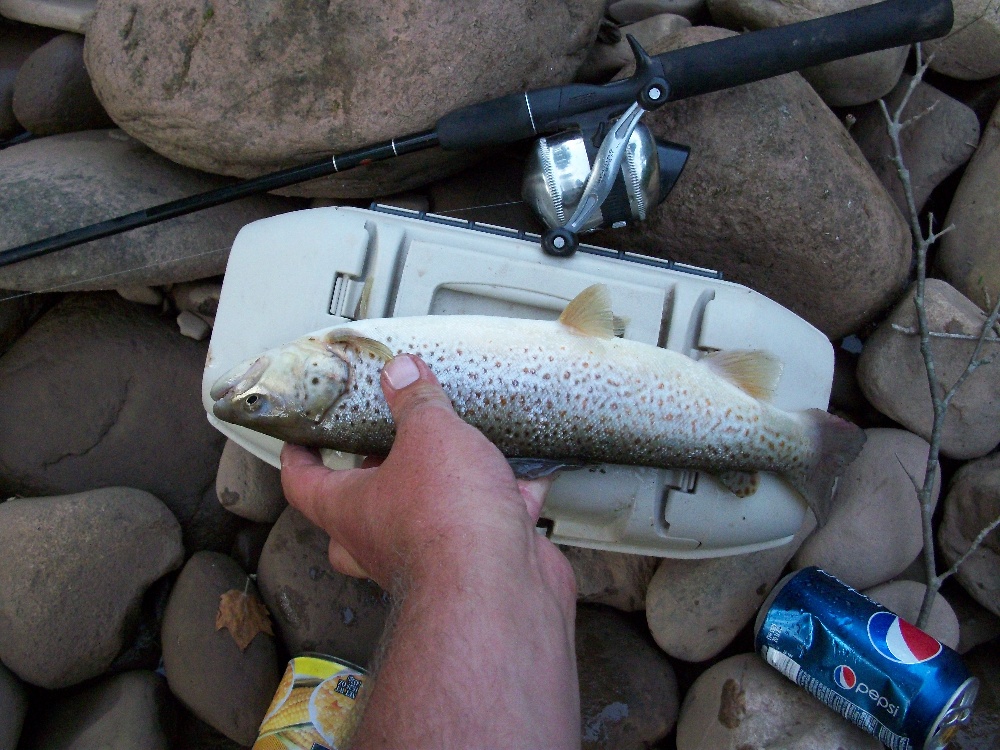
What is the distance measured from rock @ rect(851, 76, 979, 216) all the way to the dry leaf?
10.5 feet

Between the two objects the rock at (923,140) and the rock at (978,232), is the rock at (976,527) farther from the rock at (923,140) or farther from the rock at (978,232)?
the rock at (923,140)

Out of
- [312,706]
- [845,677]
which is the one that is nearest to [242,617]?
[312,706]

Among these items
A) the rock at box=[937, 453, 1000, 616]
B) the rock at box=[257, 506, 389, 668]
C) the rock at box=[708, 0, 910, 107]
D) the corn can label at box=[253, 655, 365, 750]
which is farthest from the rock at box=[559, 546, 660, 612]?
the rock at box=[708, 0, 910, 107]

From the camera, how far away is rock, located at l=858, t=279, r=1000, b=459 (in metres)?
2.55

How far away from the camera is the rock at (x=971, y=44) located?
2705 mm

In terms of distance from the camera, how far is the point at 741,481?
86.0 inches

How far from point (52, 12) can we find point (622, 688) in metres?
3.67

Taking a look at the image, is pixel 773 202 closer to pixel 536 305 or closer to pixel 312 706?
pixel 536 305

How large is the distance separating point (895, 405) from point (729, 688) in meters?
1.29

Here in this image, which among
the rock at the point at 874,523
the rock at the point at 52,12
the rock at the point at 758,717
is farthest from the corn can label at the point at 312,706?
the rock at the point at 52,12

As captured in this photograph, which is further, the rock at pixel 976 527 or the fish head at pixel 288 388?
the rock at pixel 976 527

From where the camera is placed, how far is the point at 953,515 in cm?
268

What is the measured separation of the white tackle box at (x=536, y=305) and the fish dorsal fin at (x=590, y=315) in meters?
0.16

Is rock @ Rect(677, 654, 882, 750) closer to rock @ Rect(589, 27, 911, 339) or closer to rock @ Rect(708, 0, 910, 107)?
rock @ Rect(589, 27, 911, 339)
